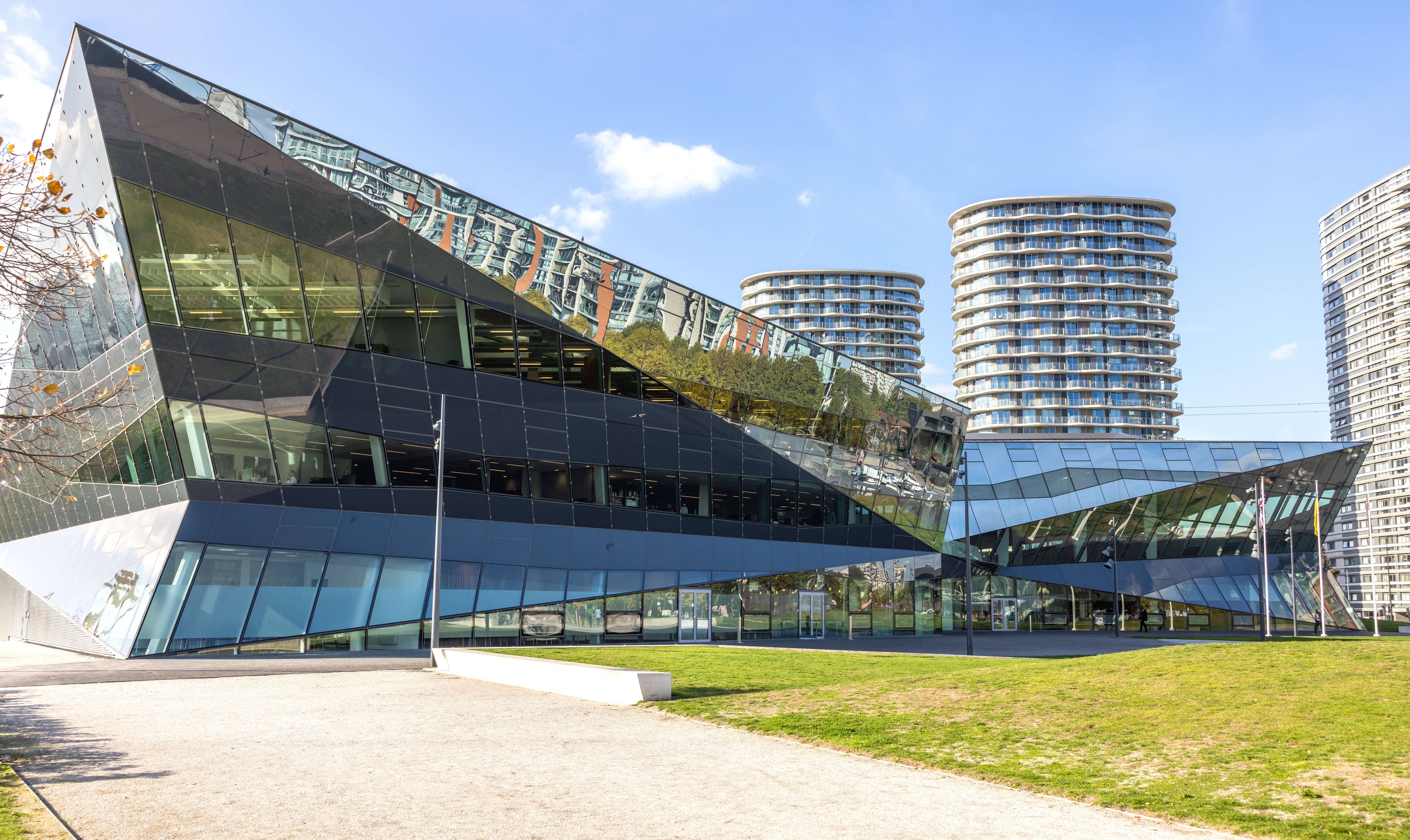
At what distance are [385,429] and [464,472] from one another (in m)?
3.07

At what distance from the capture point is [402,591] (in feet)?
101

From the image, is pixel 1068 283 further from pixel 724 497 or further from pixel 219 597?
pixel 219 597

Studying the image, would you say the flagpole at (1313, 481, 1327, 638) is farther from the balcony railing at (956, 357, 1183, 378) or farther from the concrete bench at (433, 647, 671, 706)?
the balcony railing at (956, 357, 1183, 378)

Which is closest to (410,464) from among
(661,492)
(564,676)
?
(661,492)

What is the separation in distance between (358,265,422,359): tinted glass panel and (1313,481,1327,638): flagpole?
42.6 meters

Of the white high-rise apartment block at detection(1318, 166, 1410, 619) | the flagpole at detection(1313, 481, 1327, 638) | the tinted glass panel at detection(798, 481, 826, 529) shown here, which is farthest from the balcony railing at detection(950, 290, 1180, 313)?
the tinted glass panel at detection(798, 481, 826, 529)

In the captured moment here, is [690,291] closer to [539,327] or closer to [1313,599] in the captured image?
[539,327]

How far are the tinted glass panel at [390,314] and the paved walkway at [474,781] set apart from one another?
16.0m

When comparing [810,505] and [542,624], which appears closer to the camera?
[542,624]

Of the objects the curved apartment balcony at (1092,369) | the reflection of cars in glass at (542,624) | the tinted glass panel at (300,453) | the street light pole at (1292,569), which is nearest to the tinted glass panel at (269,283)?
the tinted glass panel at (300,453)

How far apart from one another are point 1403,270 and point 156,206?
143129mm

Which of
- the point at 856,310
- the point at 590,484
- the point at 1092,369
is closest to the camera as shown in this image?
the point at 590,484

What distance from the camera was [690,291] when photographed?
37.5 meters

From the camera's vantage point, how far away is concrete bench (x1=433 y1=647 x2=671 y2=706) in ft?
58.1
